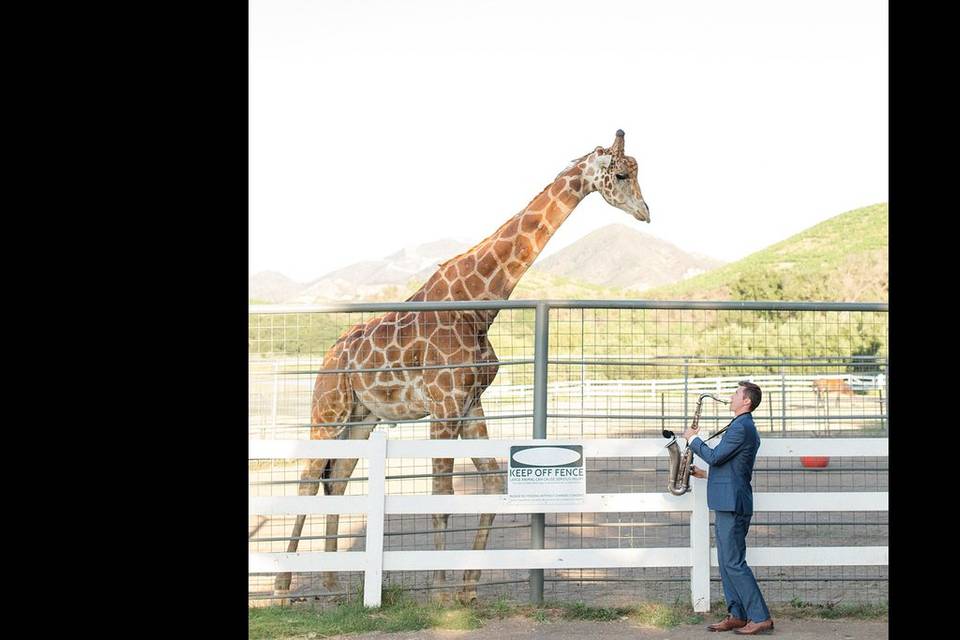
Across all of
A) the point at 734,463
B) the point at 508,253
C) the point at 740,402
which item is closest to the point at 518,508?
the point at 734,463

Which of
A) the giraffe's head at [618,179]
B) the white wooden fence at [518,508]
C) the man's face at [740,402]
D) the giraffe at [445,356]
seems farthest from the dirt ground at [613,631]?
the giraffe's head at [618,179]

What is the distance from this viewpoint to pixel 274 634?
6668 millimetres

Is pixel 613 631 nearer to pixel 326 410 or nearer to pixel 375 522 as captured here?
pixel 375 522

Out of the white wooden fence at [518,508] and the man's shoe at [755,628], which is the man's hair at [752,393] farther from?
the man's shoe at [755,628]

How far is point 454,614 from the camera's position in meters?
7.03

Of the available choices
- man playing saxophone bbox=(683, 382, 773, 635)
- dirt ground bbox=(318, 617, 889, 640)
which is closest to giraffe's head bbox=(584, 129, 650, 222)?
man playing saxophone bbox=(683, 382, 773, 635)

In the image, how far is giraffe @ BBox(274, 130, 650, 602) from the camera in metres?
7.95

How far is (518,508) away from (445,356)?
1.49 m

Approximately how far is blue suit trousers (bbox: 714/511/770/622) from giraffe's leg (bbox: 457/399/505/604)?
5.87 ft

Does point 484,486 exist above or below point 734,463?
below

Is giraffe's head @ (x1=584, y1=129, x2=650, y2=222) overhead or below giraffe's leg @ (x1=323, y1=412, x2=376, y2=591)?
overhead

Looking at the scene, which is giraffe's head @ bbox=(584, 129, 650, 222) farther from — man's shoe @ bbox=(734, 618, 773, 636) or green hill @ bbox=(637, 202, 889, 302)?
green hill @ bbox=(637, 202, 889, 302)

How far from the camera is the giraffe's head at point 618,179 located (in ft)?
29.6
